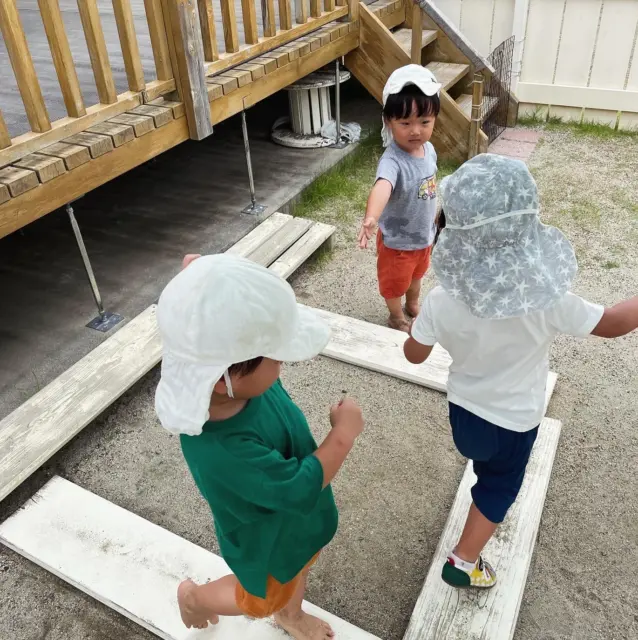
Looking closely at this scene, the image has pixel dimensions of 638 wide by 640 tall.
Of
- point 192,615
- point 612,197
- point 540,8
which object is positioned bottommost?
point 612,197

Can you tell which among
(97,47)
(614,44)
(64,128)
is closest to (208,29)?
(97,47)

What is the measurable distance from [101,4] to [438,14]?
3042 mm

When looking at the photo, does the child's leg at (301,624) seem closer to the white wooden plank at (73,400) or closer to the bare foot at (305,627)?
the bare foot at (305,627)

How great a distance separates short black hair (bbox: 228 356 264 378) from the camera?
3.30 ft

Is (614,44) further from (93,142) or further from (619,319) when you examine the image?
(619,319)

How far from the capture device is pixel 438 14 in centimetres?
490

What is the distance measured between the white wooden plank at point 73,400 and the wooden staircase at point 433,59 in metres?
2.90

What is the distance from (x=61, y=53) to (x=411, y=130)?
140 cm

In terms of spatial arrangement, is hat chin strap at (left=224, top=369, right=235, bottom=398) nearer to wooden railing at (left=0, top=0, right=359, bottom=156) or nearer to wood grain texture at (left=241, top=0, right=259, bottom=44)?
wooden railing at (left=0, top=0, right=359, bottom=156)

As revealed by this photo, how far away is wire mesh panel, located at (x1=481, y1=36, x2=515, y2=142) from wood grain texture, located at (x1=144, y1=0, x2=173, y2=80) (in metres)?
2.80

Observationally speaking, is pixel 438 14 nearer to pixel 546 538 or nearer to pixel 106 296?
pixel 106 296

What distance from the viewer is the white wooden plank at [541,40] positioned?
5.11m

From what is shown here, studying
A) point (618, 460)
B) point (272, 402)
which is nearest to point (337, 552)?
point (272, 402)

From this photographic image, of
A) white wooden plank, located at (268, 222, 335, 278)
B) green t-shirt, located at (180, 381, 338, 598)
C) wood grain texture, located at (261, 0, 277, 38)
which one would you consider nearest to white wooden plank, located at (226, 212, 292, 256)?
A: white wooden plank, located at (268, 222, 335, 278)
